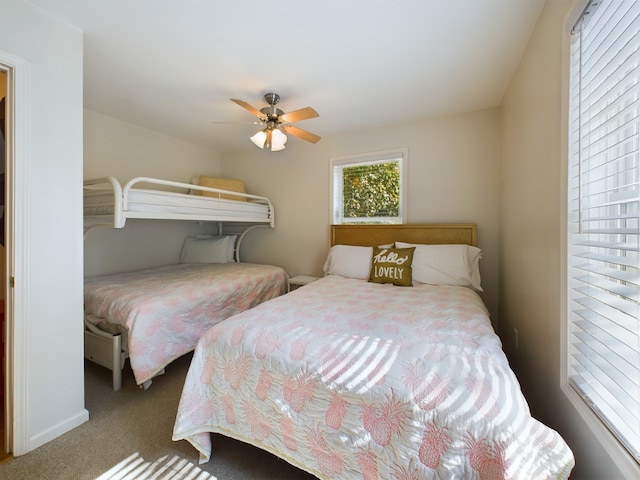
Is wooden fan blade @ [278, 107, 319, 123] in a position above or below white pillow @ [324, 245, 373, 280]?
above

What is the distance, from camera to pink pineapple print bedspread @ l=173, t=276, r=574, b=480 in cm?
81

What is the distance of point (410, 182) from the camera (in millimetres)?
2941

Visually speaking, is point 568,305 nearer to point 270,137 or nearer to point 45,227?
point 270,137

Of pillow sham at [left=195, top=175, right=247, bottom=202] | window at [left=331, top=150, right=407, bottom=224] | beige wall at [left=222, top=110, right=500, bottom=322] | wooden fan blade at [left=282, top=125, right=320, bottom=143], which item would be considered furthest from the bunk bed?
window at [left=331, top=150, right=407, bottom=224]

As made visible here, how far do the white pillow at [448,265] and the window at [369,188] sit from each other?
656 mm

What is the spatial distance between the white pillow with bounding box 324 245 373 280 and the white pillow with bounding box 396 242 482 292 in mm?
464

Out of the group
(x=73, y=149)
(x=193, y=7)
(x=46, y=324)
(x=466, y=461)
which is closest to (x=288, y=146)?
(x=193, y=7)

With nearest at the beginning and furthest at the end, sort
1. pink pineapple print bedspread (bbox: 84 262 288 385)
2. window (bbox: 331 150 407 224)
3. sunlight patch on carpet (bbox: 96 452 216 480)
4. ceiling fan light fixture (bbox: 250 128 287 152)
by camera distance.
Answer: sunlight patch on carpet (bbox: 96 452 216 480) < pink pineapple print bedspread (bbox: 84 262 288 385) < ceiling fan light fixture (bbox: 250 128 287 152) < window (bbox: 331 150 407 224)

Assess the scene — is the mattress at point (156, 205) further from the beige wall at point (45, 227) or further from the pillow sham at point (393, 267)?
the pillow sham at point (393, 267)

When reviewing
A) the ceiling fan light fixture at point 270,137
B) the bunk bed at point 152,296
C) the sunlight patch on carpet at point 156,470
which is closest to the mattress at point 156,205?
the bunk bed at point 152,296

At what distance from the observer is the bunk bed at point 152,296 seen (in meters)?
1.90

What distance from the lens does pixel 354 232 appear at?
313cm

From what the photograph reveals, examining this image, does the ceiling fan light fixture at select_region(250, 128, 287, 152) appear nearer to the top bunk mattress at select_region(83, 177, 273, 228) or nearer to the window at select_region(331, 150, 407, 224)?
the top bunk mattress at select_region(83, 177, 273, 228)

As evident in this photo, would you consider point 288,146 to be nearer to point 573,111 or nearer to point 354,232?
point 354,232
